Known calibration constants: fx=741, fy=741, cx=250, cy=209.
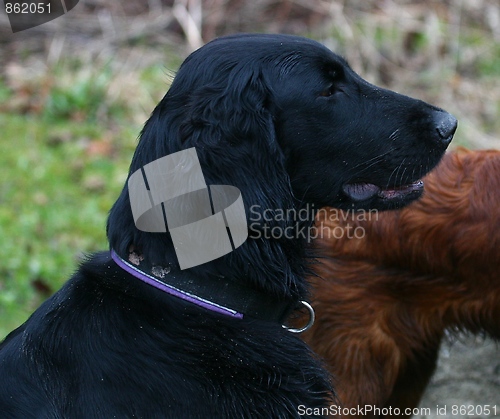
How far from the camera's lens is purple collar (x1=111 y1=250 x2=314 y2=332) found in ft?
7.89

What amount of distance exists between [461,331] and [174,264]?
5.72 ft

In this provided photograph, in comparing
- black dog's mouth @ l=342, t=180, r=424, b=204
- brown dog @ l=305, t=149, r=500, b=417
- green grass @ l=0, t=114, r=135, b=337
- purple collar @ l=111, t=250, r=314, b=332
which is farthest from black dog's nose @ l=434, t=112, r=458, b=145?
green grass @ l=0, t=114, r=135, b=337

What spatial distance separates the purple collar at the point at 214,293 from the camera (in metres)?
2.41

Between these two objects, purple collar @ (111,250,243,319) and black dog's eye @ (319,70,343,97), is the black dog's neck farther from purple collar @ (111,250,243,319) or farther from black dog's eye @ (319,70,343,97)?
black dog's eye @ (319,70,343,97)

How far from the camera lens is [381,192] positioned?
111 inches

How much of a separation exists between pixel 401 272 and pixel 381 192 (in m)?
0.71

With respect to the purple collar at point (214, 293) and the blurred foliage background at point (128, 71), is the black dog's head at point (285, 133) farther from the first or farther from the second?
the blurred foliage background at point (128, 71)

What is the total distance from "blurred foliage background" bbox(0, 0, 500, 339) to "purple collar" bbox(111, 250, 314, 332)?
306 centimetres

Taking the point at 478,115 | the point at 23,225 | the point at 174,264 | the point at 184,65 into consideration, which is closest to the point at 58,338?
the point at 174,264

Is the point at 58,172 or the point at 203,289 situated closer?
the point at 203,289

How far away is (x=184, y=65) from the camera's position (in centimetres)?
259

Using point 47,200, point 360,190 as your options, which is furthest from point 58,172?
point 360,190

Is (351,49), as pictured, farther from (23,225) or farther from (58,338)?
(58,338)

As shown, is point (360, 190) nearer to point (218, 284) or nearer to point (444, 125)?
point (444, 125)
